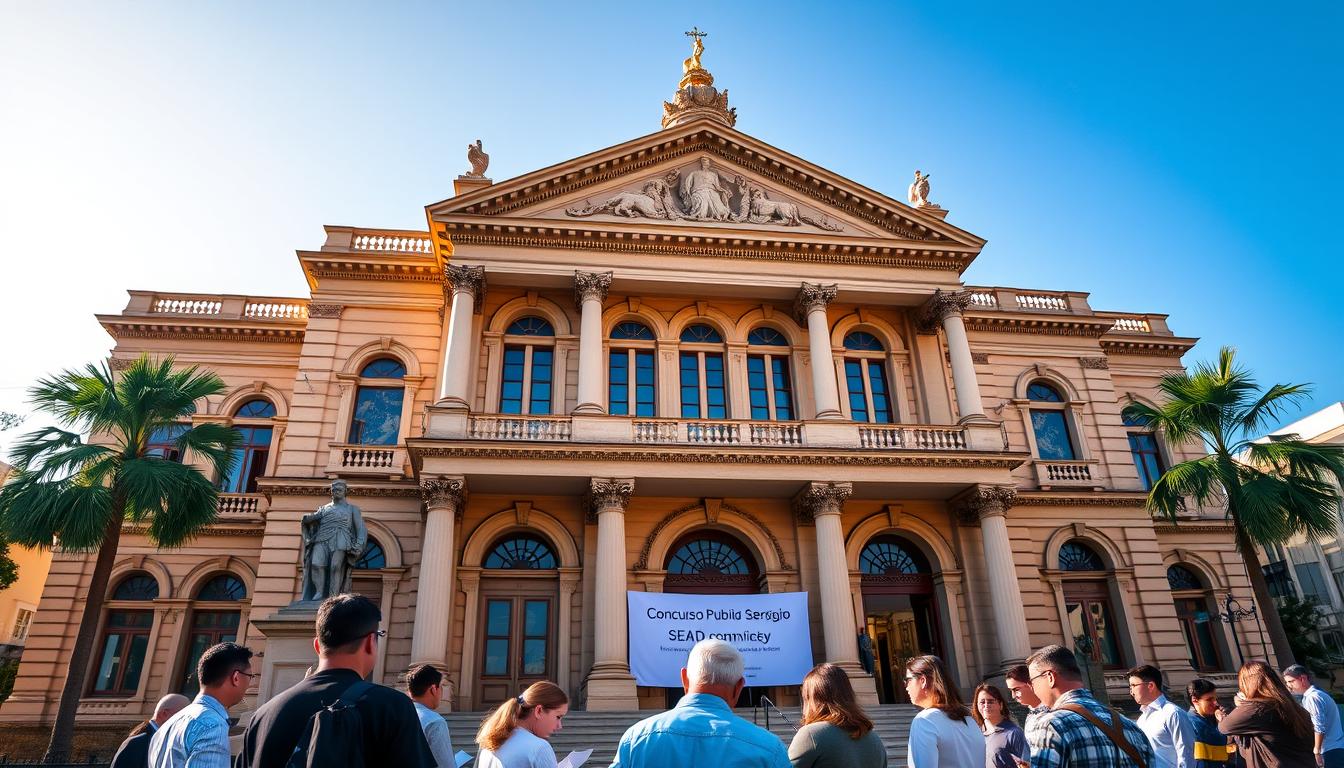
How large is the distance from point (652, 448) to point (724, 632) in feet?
14.2

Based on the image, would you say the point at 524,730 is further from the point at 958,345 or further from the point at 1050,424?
the point at 1050,424

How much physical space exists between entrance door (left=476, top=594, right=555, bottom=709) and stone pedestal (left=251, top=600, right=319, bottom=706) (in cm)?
663

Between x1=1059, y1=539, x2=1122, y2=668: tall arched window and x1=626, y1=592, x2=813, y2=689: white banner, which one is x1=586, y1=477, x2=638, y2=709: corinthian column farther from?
x1=1059, y1=539, x2=1122, y2=668: tall arched window

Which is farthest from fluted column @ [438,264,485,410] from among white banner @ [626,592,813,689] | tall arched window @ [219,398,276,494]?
tall arched window @ [219,398,276,494]

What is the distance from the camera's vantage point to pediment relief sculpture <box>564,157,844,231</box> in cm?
2189

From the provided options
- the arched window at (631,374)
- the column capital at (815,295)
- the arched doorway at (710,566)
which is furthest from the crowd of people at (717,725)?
the arched window at (631,374)

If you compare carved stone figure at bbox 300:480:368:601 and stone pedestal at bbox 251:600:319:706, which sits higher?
carved stone figure at bbox 300:480:368:601

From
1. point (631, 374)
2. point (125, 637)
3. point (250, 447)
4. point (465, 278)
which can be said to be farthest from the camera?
point (250, 447)

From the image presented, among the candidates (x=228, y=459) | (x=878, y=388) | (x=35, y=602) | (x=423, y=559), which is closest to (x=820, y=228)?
(x=878, y=388)

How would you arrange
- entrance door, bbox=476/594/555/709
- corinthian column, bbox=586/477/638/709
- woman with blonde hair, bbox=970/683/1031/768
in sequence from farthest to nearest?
entrance door, bbox=476/594/555/709
corinthian column, bbox=586/477/638/709
woman with blonde hair, bbox=970/683/1031/768

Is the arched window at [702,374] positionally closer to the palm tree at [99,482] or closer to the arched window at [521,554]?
the arched window at [521,554]

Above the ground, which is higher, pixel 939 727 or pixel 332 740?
pixel 332 740

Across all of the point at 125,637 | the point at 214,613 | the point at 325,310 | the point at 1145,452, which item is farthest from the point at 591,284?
the point at 1145,452

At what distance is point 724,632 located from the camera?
55.4 ft
